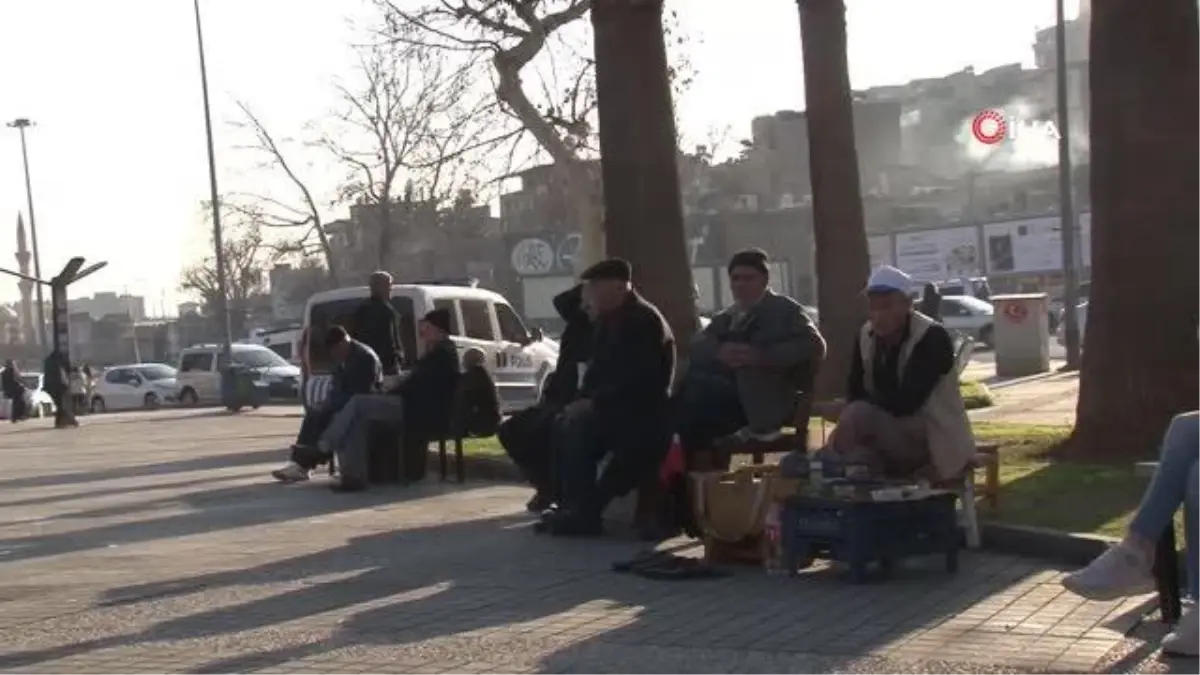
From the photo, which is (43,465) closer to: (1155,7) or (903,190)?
(1155,7)

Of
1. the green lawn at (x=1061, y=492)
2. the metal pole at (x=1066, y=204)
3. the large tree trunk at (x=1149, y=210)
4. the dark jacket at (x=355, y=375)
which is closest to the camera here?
the green lawn at (x=1061, y=492)

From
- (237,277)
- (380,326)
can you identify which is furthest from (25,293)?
(380,326)

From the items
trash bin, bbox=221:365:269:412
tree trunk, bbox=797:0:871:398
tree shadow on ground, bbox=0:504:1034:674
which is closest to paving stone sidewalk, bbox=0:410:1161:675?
tree shadow on ground, bbox=0:504:1034:674

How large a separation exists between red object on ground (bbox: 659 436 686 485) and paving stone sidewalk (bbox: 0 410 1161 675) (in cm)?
57

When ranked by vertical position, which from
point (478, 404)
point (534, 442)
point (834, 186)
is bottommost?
point (534, 442)

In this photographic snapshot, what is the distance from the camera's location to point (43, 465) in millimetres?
22000

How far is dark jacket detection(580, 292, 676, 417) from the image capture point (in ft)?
37.1

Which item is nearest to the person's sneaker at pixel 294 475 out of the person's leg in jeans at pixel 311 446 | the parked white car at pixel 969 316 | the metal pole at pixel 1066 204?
the person's leg in jeans at pixel 311 446

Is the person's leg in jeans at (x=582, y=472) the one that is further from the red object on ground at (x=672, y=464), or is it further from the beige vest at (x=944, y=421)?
the beige vest at (x=944, y=421)

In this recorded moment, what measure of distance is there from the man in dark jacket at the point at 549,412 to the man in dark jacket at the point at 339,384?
3277 millimetres

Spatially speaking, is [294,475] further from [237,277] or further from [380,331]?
[237,277]

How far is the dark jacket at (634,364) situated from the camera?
37.1 ft

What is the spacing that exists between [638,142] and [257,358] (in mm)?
30765

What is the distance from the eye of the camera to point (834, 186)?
22.1m
